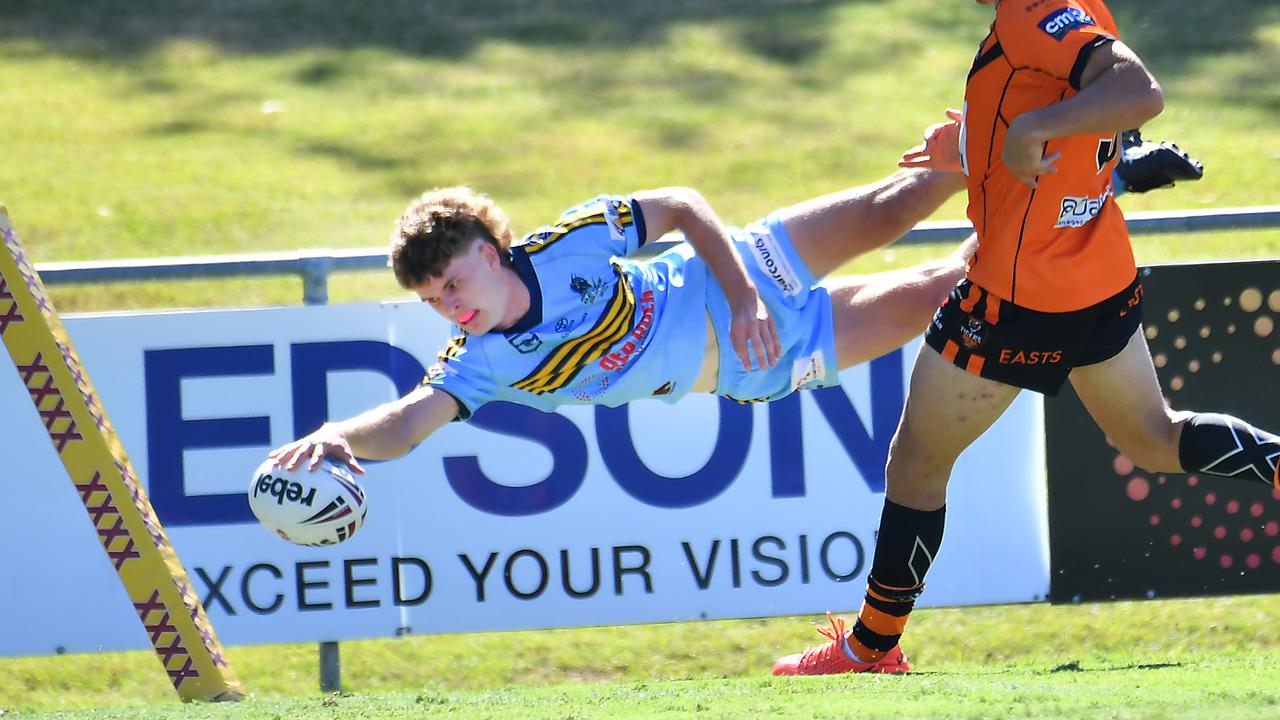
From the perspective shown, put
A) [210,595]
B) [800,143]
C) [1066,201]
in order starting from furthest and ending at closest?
1. [800,143]
2. [210,595]
3. [1066,201]

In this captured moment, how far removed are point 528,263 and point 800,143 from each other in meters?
7.57

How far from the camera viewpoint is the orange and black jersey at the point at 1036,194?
3717mm

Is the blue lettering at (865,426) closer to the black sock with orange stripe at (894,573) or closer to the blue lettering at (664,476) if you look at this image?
the blue lettering at (664,476)

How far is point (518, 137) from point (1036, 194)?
27.4ft

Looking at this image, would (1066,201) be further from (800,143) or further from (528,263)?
(800,143)

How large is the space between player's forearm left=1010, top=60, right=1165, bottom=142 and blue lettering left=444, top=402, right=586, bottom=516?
231cm

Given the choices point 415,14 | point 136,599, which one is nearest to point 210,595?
point 136,599

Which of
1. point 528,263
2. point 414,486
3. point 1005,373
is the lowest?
point 414,486

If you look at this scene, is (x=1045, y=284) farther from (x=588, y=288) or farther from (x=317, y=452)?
(x=317, y=452)

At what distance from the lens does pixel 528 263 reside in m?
4.35

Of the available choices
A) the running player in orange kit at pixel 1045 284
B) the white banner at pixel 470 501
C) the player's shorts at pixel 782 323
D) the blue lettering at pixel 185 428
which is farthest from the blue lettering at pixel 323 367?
the running player in orange kit at pixel 1045 284

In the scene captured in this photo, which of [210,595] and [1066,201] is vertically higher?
[1066,201]

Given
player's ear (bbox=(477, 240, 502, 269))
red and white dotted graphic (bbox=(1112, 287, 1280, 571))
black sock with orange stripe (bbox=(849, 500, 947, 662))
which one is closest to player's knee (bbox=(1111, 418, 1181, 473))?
black sock with orange stripe (bbox=(849, 500, 947, 662))

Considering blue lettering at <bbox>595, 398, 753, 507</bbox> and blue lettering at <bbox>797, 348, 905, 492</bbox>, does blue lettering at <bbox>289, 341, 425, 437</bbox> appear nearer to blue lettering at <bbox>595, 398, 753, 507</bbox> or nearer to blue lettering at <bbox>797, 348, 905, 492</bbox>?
blue lettering at <bbox>595, 398, 753, 507</bbox>
